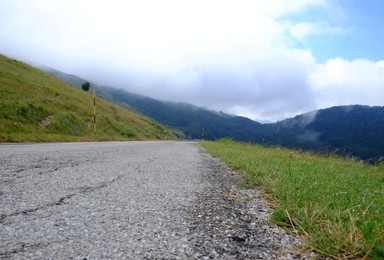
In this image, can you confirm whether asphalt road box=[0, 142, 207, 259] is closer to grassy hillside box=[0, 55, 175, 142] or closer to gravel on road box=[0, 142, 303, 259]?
gravel on road box=[0, 142, 303, 259]

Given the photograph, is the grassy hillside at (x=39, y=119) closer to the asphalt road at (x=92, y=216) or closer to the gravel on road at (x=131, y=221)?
the asphalt road at (x=92, y=216)

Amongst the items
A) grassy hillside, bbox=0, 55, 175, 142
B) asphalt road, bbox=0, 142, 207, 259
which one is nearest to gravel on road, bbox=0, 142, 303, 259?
asphalt road, bbox=0, 142, 207, 259

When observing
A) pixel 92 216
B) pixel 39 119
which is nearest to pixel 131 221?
pixel 92 216

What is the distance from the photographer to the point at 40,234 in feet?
8.41

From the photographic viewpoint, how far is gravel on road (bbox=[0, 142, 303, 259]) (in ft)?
7.66

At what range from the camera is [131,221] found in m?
3.04

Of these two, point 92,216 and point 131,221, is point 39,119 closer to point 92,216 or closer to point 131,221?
point 92,216

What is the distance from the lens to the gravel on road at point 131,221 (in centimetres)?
234

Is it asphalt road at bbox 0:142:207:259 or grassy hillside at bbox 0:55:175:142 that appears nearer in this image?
asphalt road at bbox 0:142:207:259

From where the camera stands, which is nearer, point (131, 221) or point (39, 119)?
point (131, 221)

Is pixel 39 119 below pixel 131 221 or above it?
below

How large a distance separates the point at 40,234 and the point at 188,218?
141cm

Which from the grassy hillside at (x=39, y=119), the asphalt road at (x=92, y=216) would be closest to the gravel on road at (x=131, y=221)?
the asphalt road at (x=92, y=216)

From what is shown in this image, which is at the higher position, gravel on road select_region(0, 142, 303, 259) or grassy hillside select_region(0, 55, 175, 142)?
gravel on road select_region(0, 142, 303, 259)
